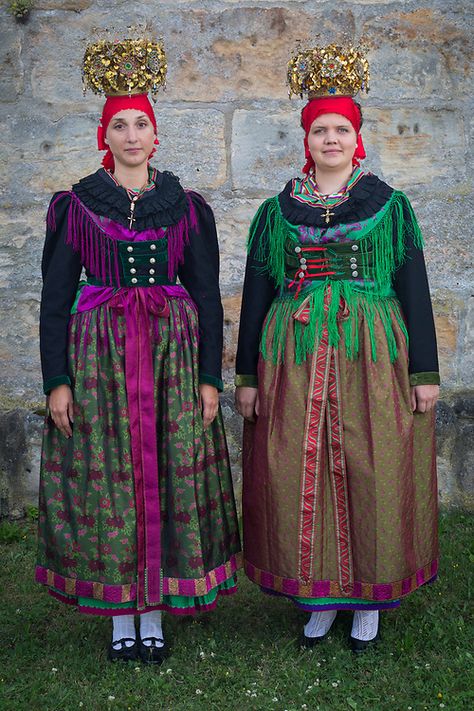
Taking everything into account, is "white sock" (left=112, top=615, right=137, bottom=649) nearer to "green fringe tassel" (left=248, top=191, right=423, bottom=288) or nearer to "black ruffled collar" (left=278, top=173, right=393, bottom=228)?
"green fringe tassel" (left=248, top=191, right=423, bottom=288)

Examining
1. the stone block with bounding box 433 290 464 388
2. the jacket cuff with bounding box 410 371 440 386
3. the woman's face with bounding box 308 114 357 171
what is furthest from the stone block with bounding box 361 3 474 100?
the jacket cuff with bounding box 410 371 440 386

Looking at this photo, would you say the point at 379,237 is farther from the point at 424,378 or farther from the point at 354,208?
the point at 424,378

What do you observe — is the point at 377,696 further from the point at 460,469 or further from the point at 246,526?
the point at 460,469

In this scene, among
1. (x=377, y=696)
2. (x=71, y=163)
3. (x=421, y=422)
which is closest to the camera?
(x=377, y=696)

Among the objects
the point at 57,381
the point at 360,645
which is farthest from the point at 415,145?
the point at 360,645

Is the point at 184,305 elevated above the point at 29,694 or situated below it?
above

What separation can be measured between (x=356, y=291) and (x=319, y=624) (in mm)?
1174

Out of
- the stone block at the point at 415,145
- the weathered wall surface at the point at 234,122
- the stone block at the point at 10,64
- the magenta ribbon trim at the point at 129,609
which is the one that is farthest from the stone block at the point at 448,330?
the stone block at the point at 10,64

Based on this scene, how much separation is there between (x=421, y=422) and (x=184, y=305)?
89 centimetres

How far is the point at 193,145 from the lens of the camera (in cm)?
423

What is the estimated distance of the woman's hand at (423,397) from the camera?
3.01 m

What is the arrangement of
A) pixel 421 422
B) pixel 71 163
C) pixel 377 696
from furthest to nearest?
pixel 71 163 < pixel 421 422 < pixel 377 696

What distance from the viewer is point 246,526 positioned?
319cm

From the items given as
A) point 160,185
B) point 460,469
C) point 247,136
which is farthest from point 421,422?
point 247,136
